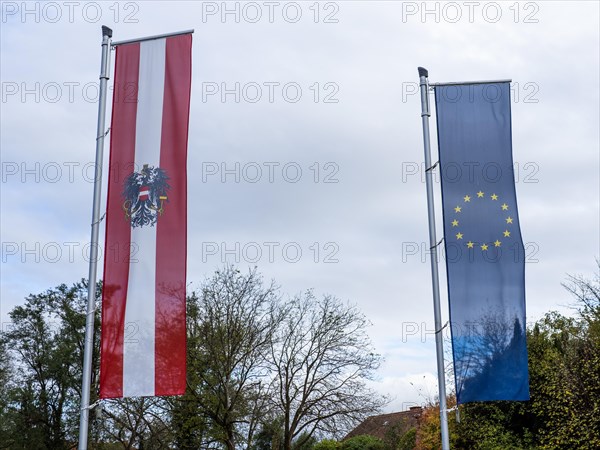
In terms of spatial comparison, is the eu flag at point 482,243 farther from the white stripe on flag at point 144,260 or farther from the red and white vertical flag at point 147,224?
the white stripe on flag at point 144,260

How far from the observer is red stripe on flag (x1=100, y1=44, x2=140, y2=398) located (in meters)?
10.1

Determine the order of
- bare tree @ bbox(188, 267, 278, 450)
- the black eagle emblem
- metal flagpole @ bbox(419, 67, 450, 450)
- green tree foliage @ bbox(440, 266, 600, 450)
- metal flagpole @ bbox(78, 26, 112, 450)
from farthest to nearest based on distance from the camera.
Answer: bare tree @ bbox(188, 267, 278, 450) → green tree foliage @ bbox(440, 266, 600, 450) → metal flagpole @ bbox(419, 67, 450, 450) → the black eagle emblem → metal flagpole @ bbox(78, 26, 112, 450)

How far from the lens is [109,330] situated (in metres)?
10.2

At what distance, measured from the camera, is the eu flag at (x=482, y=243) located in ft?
34.9

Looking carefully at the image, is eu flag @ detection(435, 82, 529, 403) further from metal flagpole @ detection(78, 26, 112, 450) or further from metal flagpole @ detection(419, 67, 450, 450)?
metal flagpole @ detection(78, 26, 112, 450)

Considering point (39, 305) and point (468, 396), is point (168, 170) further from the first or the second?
point (39, 305)

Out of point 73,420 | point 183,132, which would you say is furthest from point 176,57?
point 73,420

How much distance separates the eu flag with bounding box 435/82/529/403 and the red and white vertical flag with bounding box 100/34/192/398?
3.95 meters

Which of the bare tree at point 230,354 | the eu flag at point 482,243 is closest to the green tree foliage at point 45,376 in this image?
the bare tree at point 230,354

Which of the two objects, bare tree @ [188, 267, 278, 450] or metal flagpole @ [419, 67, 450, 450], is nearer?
metal flagpole @ [419, 67, 450, 450]

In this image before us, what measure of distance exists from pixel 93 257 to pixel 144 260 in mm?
862

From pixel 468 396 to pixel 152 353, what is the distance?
175 inches

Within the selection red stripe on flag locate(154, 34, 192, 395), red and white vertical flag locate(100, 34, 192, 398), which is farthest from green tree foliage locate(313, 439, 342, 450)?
red and white vertical flag locate(100, 34, 192, 398)

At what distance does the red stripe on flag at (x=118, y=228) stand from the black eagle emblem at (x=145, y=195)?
0.34ft
